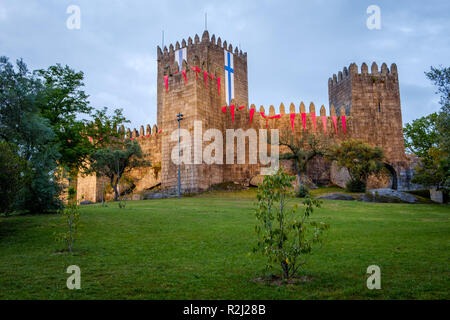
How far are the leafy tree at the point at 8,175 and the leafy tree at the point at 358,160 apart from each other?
21276 millimetres

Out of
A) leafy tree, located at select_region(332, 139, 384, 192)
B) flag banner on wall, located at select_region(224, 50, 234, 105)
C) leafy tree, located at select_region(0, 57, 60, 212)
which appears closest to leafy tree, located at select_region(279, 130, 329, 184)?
leafy tree, located at select_region(332, 139, 384, 192)

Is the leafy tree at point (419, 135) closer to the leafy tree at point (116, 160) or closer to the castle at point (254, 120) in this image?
the castle at point (254, 120)

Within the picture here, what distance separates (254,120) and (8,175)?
80.1 ft

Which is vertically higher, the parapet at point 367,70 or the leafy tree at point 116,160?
the parapet at point 367,70

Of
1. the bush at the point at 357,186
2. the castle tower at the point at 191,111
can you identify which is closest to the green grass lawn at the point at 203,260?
the bush at the point at 357,186

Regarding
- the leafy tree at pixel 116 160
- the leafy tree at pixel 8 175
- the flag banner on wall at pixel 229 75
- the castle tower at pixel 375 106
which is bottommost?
the leafy tree at pixel 8 175

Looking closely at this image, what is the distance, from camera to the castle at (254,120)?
103 feet

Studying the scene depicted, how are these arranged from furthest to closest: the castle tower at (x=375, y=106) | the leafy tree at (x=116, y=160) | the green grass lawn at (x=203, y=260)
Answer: the castle tower at (x=375, y=106) → the leafy tree at (x=116, y=160) → the green grass lawn at (x=203, y=260)

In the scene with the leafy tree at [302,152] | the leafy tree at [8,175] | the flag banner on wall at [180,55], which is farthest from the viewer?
the flag banner on wall at [180,55]

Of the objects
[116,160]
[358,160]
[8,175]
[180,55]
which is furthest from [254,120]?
[8,175]

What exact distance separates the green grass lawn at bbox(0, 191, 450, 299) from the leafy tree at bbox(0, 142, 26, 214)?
1176 millimetres

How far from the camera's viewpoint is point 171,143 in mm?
31672
